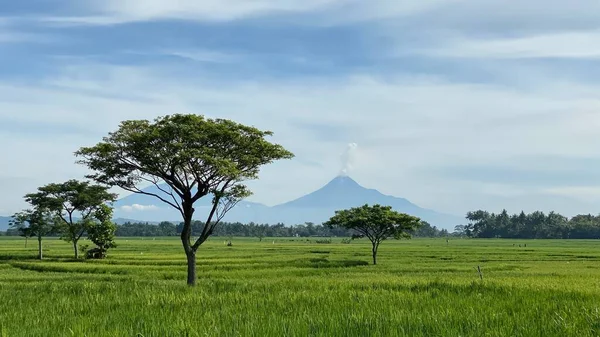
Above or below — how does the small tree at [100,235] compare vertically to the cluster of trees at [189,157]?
below

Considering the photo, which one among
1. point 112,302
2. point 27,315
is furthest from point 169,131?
point 27,315

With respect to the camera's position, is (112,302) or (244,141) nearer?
(112,302)

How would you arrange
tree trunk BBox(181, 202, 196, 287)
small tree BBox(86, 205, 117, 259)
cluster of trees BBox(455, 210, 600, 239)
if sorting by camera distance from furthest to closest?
cluster of trees BBox(455, 210, 600, 239) < small tree BBox(86, 205, 117, 259) < tree trunk BBox(181, 202, 196, 287)

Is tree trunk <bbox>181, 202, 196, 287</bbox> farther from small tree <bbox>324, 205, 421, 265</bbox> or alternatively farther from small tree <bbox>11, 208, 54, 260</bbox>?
small tree <bbox>11, 208, 54, 260</bbox>

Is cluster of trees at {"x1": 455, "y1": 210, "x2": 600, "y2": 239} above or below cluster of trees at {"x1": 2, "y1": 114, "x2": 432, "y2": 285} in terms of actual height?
below

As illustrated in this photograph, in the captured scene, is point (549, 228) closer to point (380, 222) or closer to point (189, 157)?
point (380, 222)

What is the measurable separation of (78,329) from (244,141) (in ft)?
63.1

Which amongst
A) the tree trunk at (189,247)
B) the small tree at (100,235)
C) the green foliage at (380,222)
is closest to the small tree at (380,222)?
the green foliage at (380,222)

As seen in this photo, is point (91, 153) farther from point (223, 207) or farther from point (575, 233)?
point (575, 233)

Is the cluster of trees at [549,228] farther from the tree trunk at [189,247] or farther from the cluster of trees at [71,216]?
the tree trunk at [189,247]

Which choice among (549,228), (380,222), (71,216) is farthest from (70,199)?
(549,228)

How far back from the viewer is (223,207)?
94.5 ft

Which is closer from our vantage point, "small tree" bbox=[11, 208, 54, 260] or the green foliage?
the green foliage

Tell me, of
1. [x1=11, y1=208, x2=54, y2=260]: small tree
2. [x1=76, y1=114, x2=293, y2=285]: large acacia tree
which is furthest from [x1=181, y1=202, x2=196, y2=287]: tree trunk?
[x1=11, y1=208, x2=54, y2=260]: small tree
